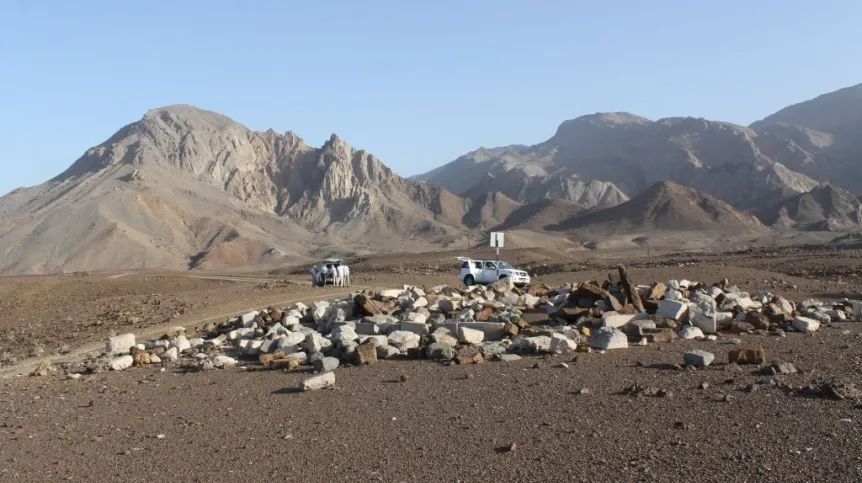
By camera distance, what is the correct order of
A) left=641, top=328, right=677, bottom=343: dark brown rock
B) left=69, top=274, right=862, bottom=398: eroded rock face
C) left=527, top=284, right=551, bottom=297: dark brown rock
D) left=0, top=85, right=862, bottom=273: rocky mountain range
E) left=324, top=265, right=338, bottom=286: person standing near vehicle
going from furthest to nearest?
left=0, top=85, right=862, bottom=273: rocky mountain range
left=324, top=265, right=338, bottom=286: person standing near vehicle
left=527, top=284, right=551, bottom=297: dark brown rock
left=641, top=328, right=677, bottom=343: dark brown rock
left=69, top=274, right=862, bottom=398: eroded rock face

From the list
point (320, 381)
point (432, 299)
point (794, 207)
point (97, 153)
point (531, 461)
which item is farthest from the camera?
point (97, 153)

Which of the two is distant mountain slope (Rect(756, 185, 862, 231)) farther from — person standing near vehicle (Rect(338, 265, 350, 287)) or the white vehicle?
person standing near vehicle (Rect(338, 265, 350, 287))

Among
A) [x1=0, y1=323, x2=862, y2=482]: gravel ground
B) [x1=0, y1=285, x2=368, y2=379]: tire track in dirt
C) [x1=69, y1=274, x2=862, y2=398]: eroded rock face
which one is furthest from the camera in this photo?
[x1=0, y1=285, x2=368, y2=379]: tire track in dirt

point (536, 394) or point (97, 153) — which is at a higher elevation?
point (97, 153)

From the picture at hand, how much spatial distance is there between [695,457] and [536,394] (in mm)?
3157

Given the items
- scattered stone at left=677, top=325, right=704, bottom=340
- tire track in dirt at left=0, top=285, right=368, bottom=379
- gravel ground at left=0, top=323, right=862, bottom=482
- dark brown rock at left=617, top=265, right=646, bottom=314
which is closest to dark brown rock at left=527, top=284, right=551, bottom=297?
dark brown rock at left=617, top=265, right=646, bottom=314

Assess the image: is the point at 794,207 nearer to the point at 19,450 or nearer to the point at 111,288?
the point at 111,288

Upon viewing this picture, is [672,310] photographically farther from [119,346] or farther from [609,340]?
A: [119,346]

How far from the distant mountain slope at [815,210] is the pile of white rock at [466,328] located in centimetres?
10542

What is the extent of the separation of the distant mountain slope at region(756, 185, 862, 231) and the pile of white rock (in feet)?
346

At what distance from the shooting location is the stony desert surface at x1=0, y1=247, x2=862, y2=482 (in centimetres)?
704

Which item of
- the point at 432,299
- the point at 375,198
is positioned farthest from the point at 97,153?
the point at 432,299

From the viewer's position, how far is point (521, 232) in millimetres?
101938

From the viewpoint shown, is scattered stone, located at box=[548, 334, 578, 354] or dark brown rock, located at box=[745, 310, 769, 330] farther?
dark brown rock, located at box=[745, 310, 769, 330]
